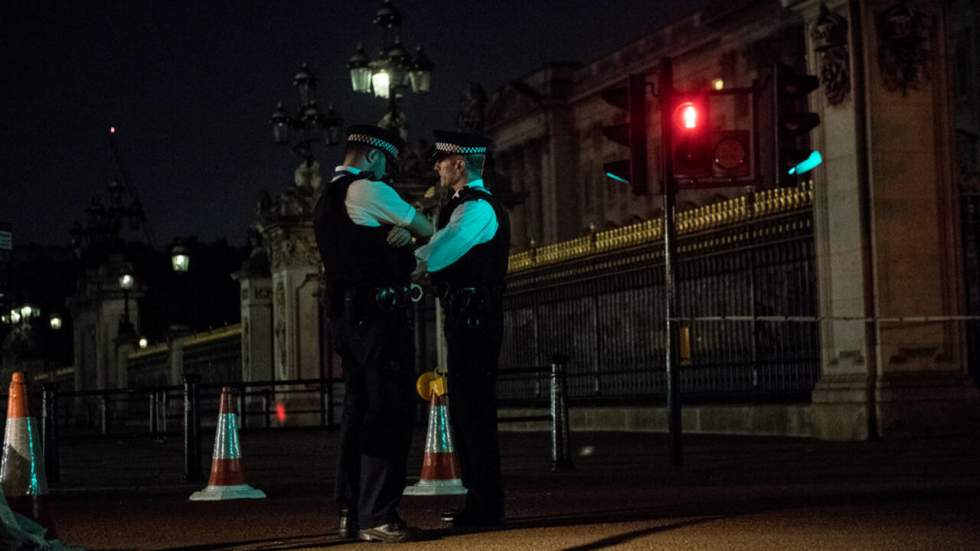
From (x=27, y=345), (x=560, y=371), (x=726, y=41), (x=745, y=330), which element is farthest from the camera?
(x=726, y=41)

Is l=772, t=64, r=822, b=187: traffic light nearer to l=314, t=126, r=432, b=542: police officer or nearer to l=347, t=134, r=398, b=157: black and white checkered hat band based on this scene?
l=347, t=134, r=398, b=157: black and white checkered hat band

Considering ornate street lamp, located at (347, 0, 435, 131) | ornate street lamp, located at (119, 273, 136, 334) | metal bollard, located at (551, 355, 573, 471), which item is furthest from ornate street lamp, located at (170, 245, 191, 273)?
metal bollard, located at (551, 355, 573, 471)

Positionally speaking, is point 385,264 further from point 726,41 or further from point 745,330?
point 726,41

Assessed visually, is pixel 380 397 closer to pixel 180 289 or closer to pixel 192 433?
pixel 192 433

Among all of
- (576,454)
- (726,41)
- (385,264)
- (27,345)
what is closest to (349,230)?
(385,264)

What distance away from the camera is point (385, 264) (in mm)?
8859

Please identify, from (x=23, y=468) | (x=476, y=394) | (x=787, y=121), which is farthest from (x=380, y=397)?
(x=787, y=121)

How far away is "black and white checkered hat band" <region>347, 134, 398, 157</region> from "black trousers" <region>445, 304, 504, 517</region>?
83cm

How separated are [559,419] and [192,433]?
312 cm

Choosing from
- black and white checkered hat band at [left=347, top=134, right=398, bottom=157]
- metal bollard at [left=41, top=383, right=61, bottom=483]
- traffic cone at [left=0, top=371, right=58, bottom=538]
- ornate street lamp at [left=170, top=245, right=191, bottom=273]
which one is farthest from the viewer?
ornate street lamp at [left=170, top=245, right=191, bottom=273]

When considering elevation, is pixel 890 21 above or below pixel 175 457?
above

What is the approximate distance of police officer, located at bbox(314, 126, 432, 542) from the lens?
347 inches

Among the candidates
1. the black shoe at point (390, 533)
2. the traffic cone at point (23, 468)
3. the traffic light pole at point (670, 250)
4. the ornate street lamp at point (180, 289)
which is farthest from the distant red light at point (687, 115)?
the ornate street lamp at point (180, 289)

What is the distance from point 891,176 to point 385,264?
1003 cm
